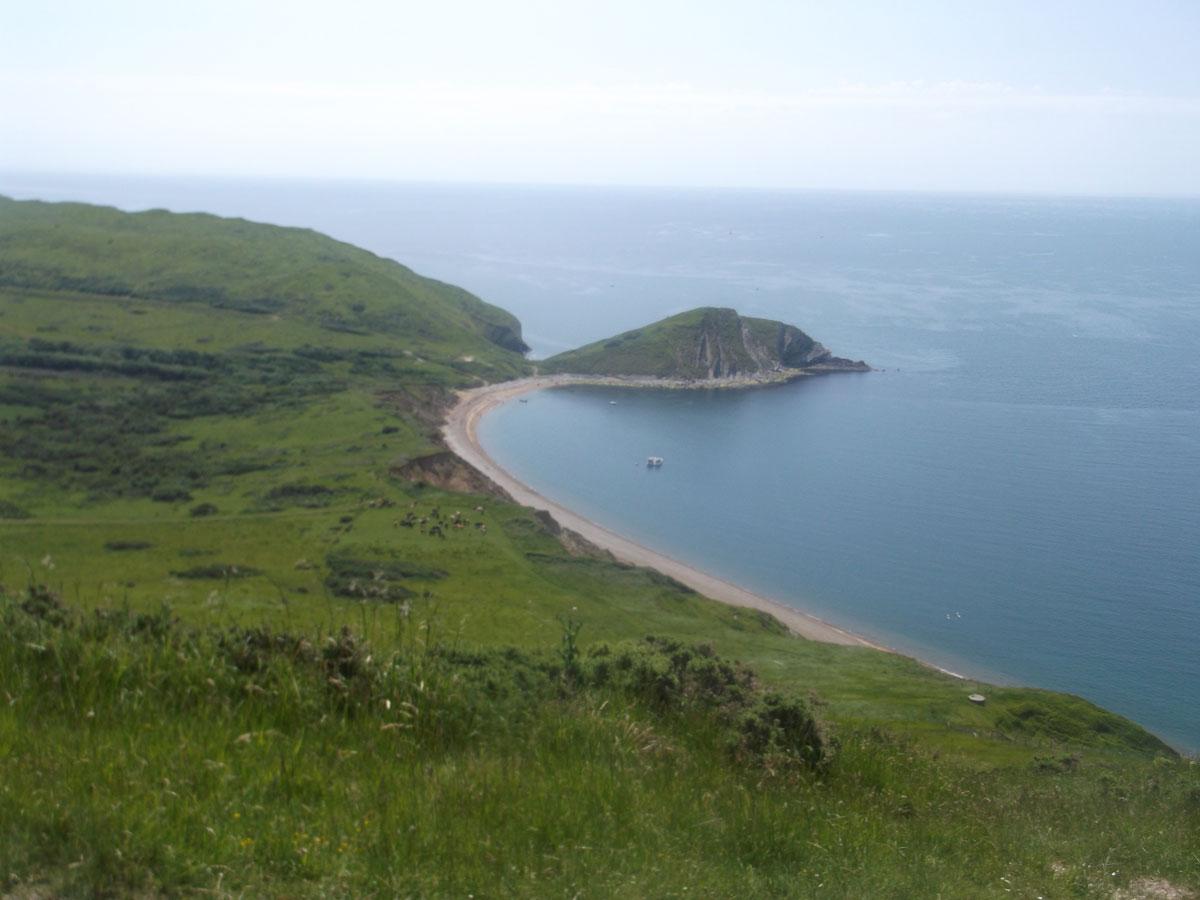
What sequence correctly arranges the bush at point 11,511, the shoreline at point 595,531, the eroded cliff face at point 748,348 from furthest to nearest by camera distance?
the eroded cliff face at point 748,348 → the shoreline at point 595,531 → the bush at point 11,511

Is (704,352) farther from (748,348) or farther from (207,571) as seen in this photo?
(207,571)

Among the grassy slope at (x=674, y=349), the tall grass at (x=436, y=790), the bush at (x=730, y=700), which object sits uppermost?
the grassy slope at (x=674, y=349)

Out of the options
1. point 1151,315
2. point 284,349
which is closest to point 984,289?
point 1151,315

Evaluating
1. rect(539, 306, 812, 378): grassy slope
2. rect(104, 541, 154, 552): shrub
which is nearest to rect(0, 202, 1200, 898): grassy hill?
rect(104, 541, 154, 552): shrub

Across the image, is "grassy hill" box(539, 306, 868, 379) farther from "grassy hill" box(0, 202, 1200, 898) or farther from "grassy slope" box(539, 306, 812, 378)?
"grassy hill" box(0, 202, 1200, 898)

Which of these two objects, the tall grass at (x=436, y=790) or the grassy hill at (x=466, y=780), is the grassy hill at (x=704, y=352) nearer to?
the grassy hill at (x=466, y=780)

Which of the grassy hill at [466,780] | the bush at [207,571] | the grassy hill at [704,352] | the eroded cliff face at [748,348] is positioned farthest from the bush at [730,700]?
the eroded cliff face at [748,348]

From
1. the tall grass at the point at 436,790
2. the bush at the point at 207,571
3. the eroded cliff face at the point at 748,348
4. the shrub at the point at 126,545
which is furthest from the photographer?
the eroded cliff face at the point at 748,348

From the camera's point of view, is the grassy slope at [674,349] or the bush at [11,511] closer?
the bush at [11,511]
